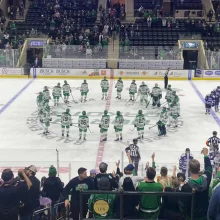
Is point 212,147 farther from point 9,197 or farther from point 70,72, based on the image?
point 70,72

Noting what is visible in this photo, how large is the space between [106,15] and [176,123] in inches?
726

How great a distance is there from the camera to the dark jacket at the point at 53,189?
20.8 ft

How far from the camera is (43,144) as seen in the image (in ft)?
43.7

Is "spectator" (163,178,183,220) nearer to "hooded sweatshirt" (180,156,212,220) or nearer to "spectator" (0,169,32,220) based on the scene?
"hooded sweatshirt" (180,156,212,220)

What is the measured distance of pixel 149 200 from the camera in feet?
16.1

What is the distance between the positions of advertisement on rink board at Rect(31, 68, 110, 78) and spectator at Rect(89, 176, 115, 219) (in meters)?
21.6

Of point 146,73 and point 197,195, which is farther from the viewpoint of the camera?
point 146,73

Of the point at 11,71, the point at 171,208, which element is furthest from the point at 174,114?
the point at 11,71

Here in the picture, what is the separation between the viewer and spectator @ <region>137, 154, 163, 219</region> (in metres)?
4.92

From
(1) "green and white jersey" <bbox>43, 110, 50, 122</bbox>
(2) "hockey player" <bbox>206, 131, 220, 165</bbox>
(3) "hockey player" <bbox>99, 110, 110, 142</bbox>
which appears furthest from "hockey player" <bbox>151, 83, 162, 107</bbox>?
(2) "hockey player" <bbox>206, 131, 220, 165</bbox>

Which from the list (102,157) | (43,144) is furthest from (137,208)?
(43,144)

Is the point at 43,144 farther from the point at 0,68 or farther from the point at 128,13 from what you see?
the point at 128,13

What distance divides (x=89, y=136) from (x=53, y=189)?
7.95m

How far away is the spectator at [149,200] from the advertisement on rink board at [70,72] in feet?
70.7
